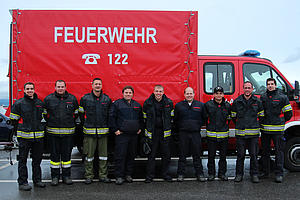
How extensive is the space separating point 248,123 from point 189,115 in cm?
116

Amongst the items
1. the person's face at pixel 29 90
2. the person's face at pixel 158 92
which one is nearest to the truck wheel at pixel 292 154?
the person's face at pixel 158 92

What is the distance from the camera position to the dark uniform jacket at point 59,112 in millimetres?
5031

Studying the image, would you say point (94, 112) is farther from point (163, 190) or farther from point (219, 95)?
point (219, 95)

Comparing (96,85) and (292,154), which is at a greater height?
(96,85)

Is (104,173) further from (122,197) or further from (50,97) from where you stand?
(50,97)

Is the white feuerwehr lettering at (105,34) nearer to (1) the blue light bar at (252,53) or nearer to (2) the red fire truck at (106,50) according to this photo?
(2) the red fire truck at (106,50)

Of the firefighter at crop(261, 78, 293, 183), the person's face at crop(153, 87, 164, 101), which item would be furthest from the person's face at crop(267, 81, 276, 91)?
the person's face at crop(153, 87, 164, 101)

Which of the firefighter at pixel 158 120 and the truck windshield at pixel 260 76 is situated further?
the truck windshield at pixel 260 76

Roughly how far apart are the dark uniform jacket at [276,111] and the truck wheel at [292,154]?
90 cm

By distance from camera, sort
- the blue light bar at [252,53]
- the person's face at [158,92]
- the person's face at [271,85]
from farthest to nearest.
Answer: the blue light bar at [252,53]
the person's face at [271,85]
the person's face at [158,92]

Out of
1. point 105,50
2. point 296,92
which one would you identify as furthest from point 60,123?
point 296,92

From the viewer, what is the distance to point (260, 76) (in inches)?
233

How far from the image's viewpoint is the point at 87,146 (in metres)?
5.27

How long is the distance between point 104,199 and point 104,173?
101cm
